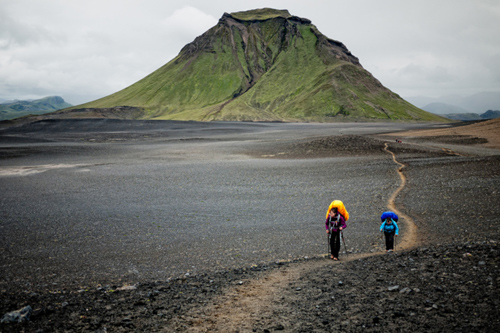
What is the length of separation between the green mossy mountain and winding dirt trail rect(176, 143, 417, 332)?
102 metres

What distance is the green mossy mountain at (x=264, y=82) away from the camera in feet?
411

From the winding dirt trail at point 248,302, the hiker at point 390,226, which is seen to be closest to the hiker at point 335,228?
the winding dirt trail at point 248,302

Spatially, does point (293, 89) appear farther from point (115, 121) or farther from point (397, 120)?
point (115, 121)

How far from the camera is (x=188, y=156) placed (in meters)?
32.4

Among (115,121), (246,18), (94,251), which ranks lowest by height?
(94,251)

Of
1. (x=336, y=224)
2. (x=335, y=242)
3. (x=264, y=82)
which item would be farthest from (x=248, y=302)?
(x=264, y=82)

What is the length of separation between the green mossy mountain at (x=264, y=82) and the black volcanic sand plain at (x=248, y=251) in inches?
3598

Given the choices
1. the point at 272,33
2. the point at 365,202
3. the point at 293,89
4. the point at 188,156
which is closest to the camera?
the point at 365,202

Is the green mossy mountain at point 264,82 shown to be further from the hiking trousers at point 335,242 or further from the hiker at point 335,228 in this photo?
the hiking trousers at point 335,242

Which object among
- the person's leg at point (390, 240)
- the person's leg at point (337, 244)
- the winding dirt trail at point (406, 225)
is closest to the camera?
the person's leg at point (337, 244)

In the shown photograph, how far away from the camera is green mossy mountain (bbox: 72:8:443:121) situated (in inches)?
4934

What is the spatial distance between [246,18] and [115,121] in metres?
150

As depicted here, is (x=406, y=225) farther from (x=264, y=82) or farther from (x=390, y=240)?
(x=264, y=82)

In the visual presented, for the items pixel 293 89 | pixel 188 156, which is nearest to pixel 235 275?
pixel 188 156
